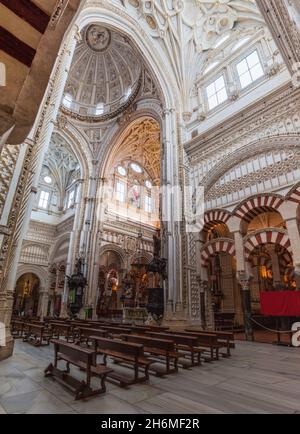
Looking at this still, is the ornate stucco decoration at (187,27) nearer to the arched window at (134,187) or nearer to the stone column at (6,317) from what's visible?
the arched window at (134,187)

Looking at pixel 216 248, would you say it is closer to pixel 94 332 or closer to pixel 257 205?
pixel 257 205

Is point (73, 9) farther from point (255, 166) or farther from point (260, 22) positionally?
point (260, 22)

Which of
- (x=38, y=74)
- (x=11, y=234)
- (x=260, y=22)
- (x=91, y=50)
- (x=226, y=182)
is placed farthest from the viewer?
(x=91, y=50)

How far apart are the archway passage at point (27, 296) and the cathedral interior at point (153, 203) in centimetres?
18

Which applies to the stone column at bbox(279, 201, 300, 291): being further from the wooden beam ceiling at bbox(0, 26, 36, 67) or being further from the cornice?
the wooden beam ceiling at bbox(0, 26, 36, 67)

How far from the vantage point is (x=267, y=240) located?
9.40m

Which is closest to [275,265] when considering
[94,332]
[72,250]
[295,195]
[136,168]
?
[295,195]

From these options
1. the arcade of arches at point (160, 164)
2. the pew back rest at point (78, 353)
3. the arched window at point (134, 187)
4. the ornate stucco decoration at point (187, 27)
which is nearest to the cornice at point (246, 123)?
the arcade of arches at point (160, 164)

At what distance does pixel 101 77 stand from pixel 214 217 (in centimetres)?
1777

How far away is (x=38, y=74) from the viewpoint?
182 centimetres

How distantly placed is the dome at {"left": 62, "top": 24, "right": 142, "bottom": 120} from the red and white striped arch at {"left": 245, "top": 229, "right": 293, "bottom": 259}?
50.0 feet
